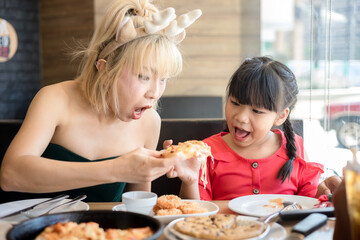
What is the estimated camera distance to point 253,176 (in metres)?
2.00

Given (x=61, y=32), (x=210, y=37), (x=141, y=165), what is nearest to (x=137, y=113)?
(x=141, y=165)

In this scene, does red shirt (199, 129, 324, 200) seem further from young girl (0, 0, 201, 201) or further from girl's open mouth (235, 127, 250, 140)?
young girl (0, 0, 201, 201)

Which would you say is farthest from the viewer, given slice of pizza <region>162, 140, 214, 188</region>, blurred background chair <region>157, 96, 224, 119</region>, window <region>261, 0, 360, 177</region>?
blurred background chair <region>157, 96, 224, 119</region>

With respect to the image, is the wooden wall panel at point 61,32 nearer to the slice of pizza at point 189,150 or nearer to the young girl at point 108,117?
the young girl at point 108,117

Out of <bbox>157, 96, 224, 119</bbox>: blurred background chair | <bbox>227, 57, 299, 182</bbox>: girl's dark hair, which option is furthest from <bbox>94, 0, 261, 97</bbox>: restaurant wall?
<bbox>227, 57, 299, 182</bbox>: girl's dark hair

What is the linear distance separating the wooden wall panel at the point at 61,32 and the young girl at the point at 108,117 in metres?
2.82

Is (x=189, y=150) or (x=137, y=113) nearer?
(x=189, y=150)

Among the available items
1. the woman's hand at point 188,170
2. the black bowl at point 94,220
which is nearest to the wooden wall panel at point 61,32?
the woman's hand at point 188,170

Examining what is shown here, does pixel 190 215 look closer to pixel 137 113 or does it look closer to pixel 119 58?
pixel 137 113

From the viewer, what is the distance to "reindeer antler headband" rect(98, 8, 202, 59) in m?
1.64

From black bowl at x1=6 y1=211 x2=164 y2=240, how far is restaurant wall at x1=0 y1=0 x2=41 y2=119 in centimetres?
446

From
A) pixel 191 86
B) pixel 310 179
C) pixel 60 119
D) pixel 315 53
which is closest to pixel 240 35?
pixel 191 86

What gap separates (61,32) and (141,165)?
13.3ft

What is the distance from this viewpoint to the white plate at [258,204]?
4.63ft
